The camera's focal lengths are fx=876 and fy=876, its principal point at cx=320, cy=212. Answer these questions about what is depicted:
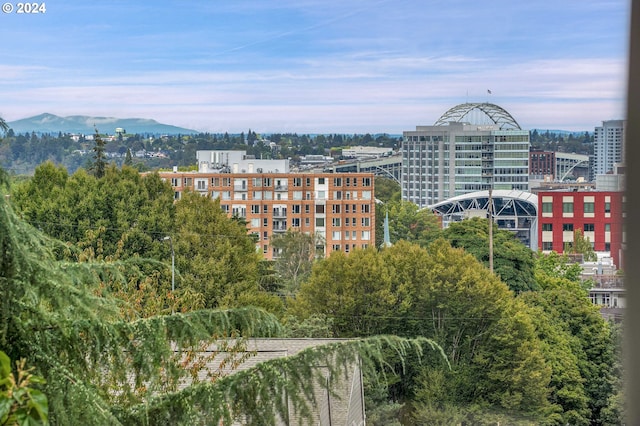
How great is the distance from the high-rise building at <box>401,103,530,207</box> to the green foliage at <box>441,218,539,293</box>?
12.1m

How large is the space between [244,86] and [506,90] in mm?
8929

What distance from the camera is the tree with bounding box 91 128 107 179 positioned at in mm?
12577

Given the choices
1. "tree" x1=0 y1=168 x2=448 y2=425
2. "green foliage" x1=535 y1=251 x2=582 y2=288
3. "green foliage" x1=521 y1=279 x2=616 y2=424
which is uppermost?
"tree" x1=0 y1=168 x2=448 y2=425

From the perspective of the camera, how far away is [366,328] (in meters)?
8.29

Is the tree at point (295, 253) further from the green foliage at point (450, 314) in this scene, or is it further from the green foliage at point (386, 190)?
the green foliage at point (386, 190)

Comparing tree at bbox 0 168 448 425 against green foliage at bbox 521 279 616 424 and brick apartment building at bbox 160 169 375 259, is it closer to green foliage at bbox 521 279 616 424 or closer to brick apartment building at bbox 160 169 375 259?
green foliage at bbox 521 279 616 424

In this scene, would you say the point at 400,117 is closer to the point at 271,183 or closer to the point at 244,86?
the point at 244,86

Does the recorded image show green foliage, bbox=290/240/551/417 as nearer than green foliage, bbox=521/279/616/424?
Yes

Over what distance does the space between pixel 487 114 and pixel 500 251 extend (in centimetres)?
1447

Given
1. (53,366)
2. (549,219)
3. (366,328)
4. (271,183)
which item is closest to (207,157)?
(271,183)

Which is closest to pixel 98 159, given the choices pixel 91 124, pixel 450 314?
pixel 450 314

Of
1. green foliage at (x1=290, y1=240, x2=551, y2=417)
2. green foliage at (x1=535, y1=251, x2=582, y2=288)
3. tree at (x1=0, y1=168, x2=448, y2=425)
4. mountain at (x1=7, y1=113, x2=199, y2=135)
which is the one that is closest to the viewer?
tree at (x1=0, y1=168, x2=448, y2=425)

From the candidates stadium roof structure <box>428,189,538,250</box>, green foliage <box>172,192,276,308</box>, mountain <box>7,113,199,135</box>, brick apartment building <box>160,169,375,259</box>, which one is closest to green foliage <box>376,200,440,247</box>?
brick apartment building <box>160,169,375,259</box>

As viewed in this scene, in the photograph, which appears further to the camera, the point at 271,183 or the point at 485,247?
the point at 271,183
